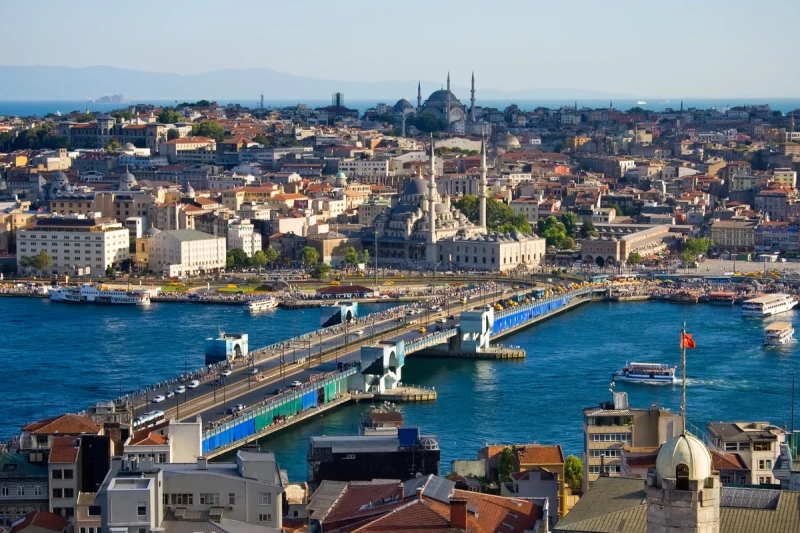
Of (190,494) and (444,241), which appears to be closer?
(190,494)

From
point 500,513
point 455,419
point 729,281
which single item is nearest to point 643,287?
point 729,281

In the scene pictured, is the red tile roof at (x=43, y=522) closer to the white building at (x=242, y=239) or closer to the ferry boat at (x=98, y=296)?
the ferry boat at (x=98, y=296)

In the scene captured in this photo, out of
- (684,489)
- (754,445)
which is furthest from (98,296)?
(684,489)

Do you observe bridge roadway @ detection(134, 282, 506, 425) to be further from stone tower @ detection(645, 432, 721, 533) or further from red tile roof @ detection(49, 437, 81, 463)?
stone tower @ detection(645, 432, 721, 533)

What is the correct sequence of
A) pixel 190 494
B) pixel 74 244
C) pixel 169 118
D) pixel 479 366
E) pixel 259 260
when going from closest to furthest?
pixel 190 494, pixel 479 366, pixel 74 244, pixel 259 260, pixel 169 118

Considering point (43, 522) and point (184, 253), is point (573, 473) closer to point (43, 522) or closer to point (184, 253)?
point (43, 522)
